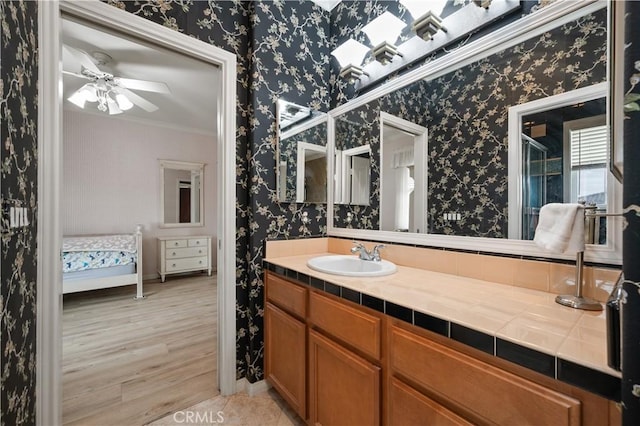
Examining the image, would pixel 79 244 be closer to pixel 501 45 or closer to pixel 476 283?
pixel 476 283

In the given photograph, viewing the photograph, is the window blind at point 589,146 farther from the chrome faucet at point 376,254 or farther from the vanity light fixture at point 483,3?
the chrome faucet at point 376,254

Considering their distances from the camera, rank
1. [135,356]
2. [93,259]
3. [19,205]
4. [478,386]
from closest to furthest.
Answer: [478,386]
[19,205]
[135,356]
[93,259]

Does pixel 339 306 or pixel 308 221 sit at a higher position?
pixel 308 221

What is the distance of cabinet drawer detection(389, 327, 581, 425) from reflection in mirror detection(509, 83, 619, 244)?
682 mm

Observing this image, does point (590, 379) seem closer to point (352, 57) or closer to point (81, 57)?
point (352, 57)

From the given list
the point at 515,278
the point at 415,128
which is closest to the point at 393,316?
the point at 515,278

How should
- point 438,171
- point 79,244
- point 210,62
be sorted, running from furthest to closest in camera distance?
point 79,244 < point 210,62 < point 438,171

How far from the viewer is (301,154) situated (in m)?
2.04

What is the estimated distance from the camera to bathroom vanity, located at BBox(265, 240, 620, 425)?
604 mm

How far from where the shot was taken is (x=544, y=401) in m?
0.61

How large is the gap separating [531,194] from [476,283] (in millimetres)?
454

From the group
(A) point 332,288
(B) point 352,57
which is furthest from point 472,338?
(B) point 352,57

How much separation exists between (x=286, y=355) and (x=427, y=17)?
2.04 meters

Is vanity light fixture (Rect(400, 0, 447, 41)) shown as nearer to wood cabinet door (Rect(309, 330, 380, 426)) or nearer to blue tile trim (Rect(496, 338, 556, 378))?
blue tile trim (Rect(496, 338, 556, 378))
